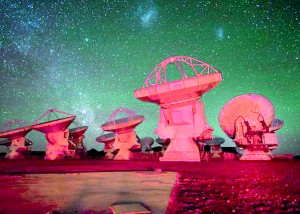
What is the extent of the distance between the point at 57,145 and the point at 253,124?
82.3 ft

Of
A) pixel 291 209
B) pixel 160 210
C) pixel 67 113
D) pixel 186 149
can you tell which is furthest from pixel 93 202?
pixel 67 113

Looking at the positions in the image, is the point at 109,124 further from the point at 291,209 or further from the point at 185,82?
the point at 291,209

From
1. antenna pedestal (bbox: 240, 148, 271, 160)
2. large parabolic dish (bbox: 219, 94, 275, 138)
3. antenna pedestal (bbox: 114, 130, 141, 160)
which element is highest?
large parabolic dish (bbox: 219, 94, 275, 138)

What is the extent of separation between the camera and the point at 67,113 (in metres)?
37.1

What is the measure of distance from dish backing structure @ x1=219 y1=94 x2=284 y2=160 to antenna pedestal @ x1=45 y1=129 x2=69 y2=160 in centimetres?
2173

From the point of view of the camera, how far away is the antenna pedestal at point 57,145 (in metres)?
33.7

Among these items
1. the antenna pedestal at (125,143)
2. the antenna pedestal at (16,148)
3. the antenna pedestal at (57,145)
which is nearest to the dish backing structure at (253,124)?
the antenna pedestal at (125,143)

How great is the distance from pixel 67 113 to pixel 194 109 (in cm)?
2201

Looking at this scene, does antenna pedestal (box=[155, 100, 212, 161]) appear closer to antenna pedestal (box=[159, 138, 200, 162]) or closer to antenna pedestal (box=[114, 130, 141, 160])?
antenna pedestal (box=[159, 138, 200, 162])

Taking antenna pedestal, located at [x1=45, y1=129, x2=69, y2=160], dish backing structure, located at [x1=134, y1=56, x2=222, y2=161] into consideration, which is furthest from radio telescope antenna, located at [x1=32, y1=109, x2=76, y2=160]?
dish backing structure, located at [x1=134, y1=56, x2=222, y2=161]

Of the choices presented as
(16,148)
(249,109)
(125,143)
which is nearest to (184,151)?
(249,109)

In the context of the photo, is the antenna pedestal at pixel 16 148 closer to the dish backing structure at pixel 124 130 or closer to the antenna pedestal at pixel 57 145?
the antenna pedestal at pixel 57 145

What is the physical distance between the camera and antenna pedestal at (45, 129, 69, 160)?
3372 cm

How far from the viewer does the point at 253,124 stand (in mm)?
27594
